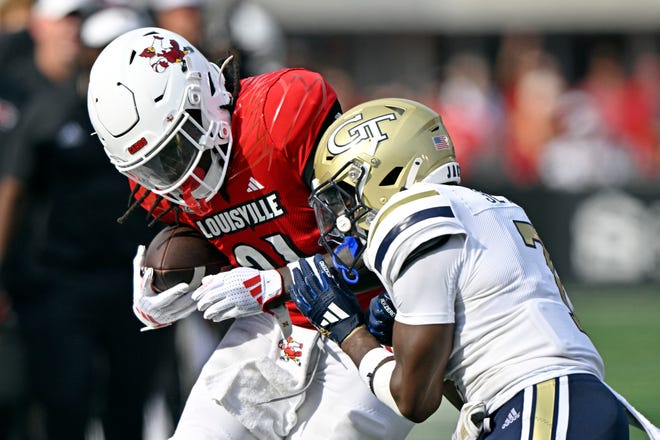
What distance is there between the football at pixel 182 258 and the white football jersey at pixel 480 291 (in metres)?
0.94

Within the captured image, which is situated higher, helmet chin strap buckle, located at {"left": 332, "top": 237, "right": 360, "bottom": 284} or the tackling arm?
helmet chin strap buckle, located at {"left": 332, "top": 237, "right": 360, "bottom": 284}

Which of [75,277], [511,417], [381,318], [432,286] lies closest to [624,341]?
[75,277]

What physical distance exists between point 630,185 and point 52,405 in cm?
775

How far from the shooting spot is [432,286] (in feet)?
10.3

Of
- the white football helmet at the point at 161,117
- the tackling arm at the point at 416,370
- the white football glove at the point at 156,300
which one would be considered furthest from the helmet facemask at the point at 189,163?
the tackling arm at the point at 416,370

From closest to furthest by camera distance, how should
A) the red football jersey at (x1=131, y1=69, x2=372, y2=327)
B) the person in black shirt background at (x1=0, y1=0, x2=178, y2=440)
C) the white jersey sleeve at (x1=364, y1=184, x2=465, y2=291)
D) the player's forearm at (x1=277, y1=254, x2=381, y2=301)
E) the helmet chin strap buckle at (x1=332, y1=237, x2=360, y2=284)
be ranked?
1. the white jersey sleeve at (x1=364, y1=184, x2=465, y2=291)
2. the helmet chin strap buckle at (x1=332, y1=237, x2=360, y2=284)
3. the player's forearm at (x1=277, y1=254, x2=381, y2=301)
4. the red football jersey at (x1=131, y1=69, x2=372, y2=327)
5. the person in black shirt background at (x1=0, y1=0, x2=178, y2=440)

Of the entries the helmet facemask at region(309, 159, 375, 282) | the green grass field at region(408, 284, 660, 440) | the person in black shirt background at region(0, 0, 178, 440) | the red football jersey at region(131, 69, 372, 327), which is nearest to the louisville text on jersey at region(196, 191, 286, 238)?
the red football jersey at region(131, 69, 372, 327)

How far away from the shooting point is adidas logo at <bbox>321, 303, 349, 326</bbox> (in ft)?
11.4

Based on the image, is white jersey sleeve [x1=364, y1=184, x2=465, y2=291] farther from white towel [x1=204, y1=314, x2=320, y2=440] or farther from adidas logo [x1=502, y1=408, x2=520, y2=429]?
white towel [x1=204, y1=314, x2=320, y2=440]

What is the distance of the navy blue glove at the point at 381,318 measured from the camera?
11.5ft

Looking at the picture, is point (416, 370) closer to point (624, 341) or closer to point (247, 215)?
point (247, 215)

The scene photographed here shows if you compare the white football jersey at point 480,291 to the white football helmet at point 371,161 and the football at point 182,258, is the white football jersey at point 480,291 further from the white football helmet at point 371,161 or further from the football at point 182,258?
the football at point 182,258

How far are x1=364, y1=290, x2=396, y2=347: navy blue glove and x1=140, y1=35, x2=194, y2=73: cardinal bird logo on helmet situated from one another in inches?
39.6

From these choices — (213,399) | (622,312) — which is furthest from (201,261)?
(622,312)
